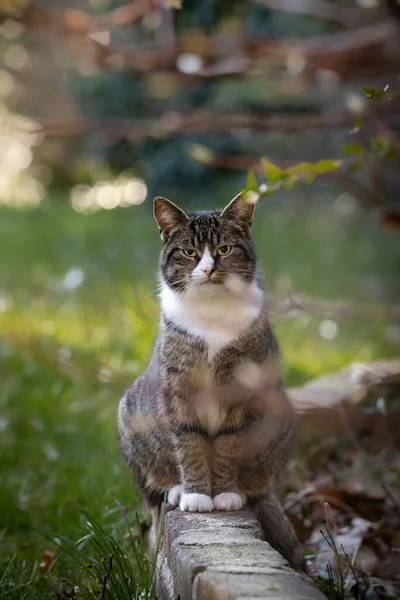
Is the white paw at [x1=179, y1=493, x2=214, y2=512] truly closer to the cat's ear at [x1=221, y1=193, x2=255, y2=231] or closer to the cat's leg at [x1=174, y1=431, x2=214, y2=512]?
the cat's leg at [x1=174, y1=431, x2=214, y2=512]

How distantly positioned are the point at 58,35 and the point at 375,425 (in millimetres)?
2281

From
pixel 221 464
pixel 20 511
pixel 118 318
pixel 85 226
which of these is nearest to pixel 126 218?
pixel 85 226

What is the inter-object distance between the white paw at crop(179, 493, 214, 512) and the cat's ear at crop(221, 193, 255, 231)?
3.02 feet

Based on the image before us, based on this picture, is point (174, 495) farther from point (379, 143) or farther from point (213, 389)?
point (379, 143)

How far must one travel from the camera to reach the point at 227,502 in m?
2.60

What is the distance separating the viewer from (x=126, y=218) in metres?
9.78

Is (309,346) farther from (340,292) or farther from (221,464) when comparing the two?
(221,464)

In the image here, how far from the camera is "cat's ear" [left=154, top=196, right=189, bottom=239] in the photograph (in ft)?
9.36

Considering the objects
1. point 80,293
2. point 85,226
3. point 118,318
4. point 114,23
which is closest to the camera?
point 114,23

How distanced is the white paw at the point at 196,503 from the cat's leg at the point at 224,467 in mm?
51

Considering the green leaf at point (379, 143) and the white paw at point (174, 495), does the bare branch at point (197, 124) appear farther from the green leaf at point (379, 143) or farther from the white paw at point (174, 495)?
the white paw at point (174, 495)

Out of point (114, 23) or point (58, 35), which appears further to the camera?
point (114, 23)

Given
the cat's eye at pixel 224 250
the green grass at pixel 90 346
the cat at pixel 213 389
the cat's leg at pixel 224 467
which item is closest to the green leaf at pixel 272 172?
the cat at pixel 213 389

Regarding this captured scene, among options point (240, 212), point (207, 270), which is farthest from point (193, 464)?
point (240, 212)
